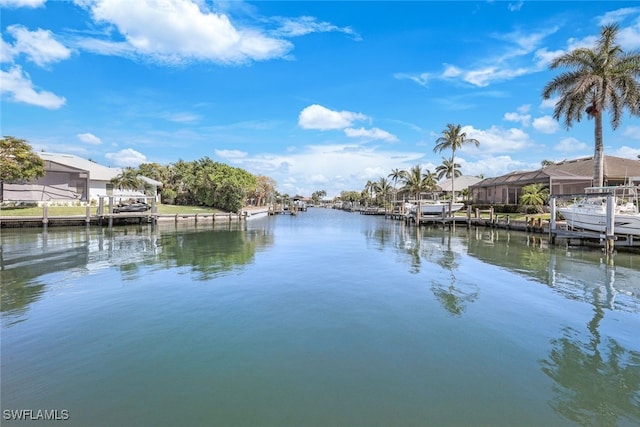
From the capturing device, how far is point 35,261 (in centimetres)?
1612

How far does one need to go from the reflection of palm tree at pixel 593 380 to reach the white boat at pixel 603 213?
15.8 m

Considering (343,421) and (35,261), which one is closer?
(343,421)

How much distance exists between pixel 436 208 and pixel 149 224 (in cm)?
3488

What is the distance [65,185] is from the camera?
45.2 m

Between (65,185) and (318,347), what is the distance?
5019 centimetres

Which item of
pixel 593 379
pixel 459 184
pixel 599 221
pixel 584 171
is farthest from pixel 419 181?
pixel 593 379

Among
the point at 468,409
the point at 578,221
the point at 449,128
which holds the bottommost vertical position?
the point at 468,409

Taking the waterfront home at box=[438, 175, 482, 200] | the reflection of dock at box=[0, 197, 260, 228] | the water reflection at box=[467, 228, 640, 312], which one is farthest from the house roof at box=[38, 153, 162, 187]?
the waterfront home at box=[438, 175, 482, 200]

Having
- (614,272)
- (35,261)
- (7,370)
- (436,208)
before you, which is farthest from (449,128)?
(7,370)

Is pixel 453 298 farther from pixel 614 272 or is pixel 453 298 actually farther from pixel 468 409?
pixel 614 272

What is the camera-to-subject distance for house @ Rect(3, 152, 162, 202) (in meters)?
41.8

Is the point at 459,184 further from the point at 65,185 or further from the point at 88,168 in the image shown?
the point at 65,185

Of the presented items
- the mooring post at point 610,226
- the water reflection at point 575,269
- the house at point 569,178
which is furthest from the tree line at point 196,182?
the mooring post at point 610,226

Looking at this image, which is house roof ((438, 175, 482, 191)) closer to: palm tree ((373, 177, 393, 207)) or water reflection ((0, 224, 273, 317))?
palm tree ((373, 177, 393, 207))
